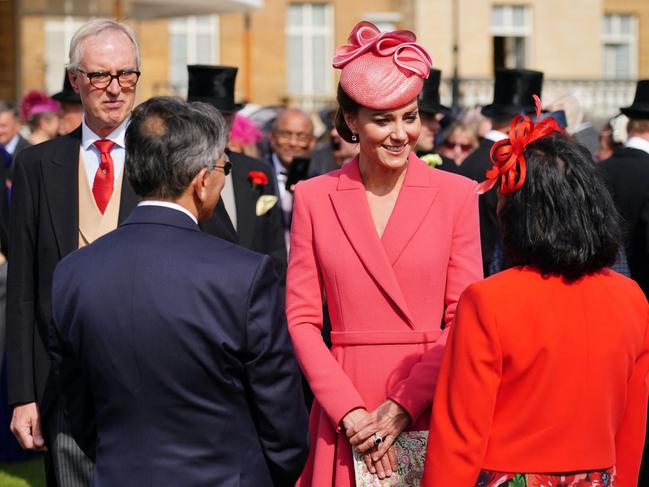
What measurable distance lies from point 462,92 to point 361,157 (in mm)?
26294

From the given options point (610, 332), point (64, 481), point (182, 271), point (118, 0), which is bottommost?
point (64, 481)

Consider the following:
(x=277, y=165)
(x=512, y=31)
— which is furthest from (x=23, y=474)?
(x=512, y=31)

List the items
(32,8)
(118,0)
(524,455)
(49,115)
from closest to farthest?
(524,455) → (49,115) → (118,0) → (32,8)

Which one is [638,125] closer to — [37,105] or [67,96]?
[67,96]

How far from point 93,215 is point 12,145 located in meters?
6.86

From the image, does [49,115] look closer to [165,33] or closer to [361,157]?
[361,157]

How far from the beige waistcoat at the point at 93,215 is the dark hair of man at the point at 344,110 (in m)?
0.86

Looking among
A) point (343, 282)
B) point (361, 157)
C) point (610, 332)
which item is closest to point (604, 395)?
point (610, 332)

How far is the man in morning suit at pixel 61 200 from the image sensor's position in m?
4.25

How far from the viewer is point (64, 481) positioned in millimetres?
3871

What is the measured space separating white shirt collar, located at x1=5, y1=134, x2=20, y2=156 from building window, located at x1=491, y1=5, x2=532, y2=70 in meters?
25.7

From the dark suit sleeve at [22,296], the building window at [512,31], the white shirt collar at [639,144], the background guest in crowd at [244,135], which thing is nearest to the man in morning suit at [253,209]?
the dark suit sleeve at [22,296]

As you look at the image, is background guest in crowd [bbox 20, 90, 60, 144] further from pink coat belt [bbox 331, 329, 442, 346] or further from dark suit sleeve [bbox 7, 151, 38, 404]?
pink coat belt [bbox 331, 329, 442, 346]

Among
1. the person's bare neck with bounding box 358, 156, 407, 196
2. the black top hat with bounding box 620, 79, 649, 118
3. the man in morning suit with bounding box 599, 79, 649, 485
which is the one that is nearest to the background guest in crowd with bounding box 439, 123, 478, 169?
the black top hat with bounding box 620, 79, 649, 118
